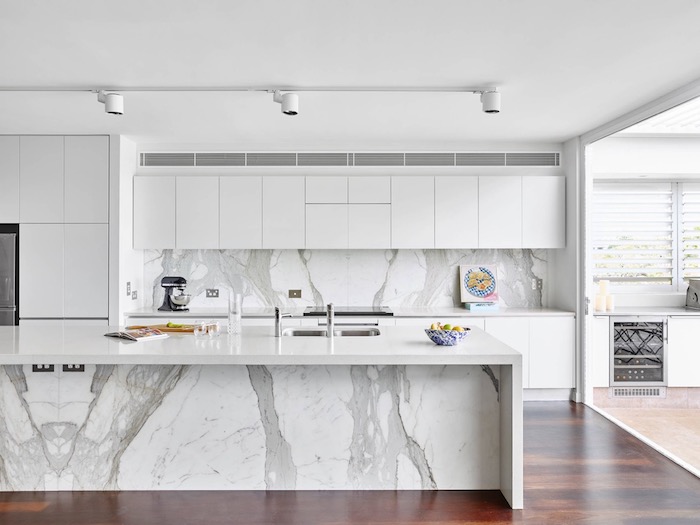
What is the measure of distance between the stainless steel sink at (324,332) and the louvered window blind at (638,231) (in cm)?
326

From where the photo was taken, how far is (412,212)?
5.35m

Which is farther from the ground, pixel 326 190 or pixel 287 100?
pixel 287 100

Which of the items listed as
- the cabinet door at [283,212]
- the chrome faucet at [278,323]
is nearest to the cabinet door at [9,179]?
the cabinet door at [283,212]

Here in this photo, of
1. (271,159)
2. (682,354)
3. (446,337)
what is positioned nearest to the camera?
(446,337)

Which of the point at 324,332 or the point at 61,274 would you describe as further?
the point at 61,274

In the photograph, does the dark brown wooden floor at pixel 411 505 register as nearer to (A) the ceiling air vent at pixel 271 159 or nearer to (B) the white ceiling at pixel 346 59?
(B) the white ceiling at pixel 346 59

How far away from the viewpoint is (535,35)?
9.15ft

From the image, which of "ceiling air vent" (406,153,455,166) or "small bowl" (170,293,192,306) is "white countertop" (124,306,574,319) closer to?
"small bowl" (170,293,192,306)

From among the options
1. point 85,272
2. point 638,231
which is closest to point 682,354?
point 638,231

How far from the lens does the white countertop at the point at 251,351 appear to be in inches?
110

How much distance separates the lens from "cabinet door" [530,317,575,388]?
516cm

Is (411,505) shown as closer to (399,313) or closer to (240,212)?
(399,313)

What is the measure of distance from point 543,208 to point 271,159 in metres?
2.62

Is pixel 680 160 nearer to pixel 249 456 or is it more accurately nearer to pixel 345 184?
pixel 345 184
